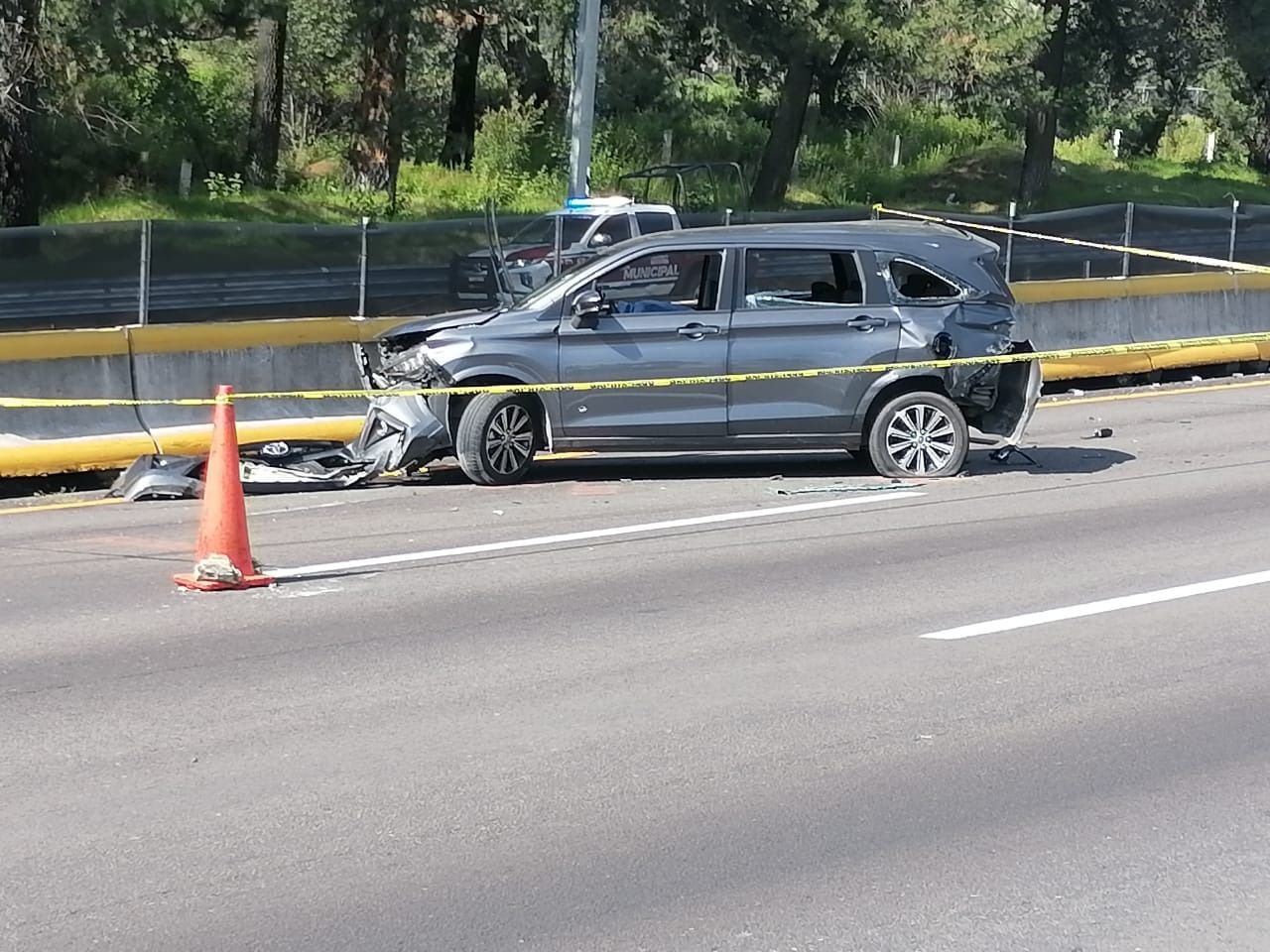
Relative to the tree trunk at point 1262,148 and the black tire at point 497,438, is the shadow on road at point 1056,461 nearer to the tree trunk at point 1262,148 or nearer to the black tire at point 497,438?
the black tire at point 497,438

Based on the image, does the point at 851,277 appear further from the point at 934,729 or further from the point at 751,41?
the point at 751,41

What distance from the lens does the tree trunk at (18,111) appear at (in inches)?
939

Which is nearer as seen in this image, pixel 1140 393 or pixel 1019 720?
pixel 1019 720

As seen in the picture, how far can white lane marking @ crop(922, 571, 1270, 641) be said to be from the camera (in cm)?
897

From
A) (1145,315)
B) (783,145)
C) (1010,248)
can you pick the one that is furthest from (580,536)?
(783,145)

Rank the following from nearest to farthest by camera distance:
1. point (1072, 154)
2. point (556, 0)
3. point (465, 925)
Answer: point (465, 925)
point (556, 0)
point (1072, 154)

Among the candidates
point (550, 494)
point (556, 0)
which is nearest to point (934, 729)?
point (550, 494)

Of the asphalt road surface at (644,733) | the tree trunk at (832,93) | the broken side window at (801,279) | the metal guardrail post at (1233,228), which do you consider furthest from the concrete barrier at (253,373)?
the tree trunk at (832,93)

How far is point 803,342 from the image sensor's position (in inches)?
525

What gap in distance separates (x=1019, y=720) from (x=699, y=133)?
136 feet

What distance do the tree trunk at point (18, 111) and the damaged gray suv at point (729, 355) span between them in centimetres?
1266

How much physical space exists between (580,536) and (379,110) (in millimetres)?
26414

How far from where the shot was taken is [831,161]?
4709 cm

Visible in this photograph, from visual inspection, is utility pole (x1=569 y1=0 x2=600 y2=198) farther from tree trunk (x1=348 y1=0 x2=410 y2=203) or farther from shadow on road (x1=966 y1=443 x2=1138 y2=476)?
tree trunk (x1=348 y1=0 x2=410 y2=203)
